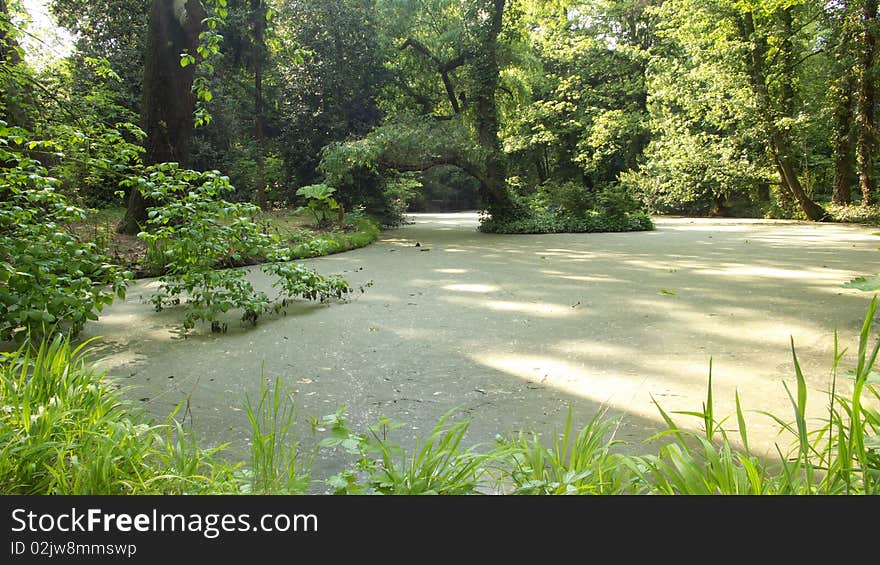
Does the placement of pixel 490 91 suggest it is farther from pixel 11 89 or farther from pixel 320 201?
pixel 11 89

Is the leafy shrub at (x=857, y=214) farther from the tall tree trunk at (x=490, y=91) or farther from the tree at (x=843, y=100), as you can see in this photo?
the tall tree trunk at (x=490, y=91)

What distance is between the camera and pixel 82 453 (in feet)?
4.06

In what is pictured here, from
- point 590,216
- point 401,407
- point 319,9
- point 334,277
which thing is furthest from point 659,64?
point 401,407

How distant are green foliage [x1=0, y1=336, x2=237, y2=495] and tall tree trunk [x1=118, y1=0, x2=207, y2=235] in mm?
5924

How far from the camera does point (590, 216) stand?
11.1m

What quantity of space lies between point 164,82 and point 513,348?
6.22 m

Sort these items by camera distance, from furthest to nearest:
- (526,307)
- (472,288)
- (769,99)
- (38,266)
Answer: (769,99) → (472,288) → (526,307) → (38,266)

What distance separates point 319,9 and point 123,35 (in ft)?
12.1

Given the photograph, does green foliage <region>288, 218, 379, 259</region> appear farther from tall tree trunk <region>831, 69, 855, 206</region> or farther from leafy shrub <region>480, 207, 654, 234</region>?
tall tree trunk <region>831, 69, 855, 206</region>

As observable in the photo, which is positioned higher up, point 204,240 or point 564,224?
point 204,240

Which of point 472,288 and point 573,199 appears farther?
point 573,199

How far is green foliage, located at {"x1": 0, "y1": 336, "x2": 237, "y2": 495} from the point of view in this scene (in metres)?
1.15

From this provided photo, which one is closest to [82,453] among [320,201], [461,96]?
[320,201]

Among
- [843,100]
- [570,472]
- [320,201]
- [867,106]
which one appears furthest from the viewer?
[843,100]
